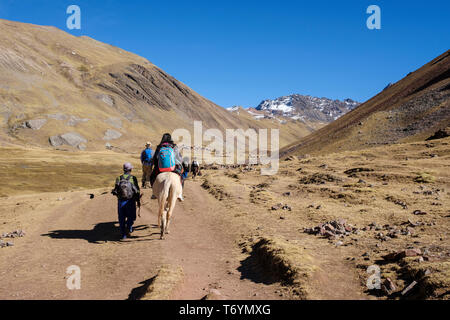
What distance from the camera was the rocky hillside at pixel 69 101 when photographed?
11238cm

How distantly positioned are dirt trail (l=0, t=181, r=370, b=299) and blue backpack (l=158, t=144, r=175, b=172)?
7.71 ft

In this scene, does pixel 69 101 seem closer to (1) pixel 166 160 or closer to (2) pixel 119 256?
(1) pixel 166 160

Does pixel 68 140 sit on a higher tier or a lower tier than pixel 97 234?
higher

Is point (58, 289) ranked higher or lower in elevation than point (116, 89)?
lower

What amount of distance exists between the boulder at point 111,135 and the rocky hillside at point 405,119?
83.5 metres

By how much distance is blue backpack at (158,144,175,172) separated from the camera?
1132cm

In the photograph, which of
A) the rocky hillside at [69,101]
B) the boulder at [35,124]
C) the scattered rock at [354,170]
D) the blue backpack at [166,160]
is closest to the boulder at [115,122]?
the rocky hillside at [69,101]

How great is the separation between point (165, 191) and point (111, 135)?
4941 inches

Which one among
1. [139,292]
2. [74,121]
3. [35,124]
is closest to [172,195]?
[139,292]

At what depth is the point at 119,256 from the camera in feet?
30.8
